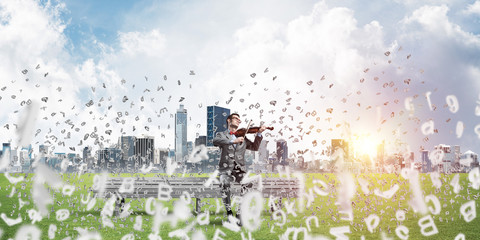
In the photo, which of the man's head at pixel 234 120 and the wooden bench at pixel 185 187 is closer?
the man's head at pixel 234 120

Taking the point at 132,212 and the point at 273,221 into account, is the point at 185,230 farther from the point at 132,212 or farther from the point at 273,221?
the point at 132,212

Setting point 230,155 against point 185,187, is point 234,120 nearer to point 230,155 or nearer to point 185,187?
point 230,155

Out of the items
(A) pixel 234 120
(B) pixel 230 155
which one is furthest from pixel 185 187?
(A) pixel 234 120

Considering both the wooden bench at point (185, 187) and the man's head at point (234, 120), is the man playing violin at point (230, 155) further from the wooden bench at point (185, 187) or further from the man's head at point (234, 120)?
the wooden bench at point (185, 187)

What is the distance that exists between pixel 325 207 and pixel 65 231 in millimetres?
9349

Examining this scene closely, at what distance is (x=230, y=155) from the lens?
10891mm

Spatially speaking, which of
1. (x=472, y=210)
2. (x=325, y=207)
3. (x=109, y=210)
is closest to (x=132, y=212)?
(x=109, y=210)

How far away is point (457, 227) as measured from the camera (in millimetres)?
11328

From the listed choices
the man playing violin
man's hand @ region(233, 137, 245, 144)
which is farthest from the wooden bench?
man's hand @ region(233, 137, 245, 144)

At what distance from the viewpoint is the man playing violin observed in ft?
35.7

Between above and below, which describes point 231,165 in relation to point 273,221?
above

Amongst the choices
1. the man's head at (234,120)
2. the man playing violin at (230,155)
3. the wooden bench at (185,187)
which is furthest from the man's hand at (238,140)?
the wooden bench at (185,187)

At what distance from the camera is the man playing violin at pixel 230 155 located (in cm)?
1087

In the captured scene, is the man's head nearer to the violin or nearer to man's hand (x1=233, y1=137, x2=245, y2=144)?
the violin
